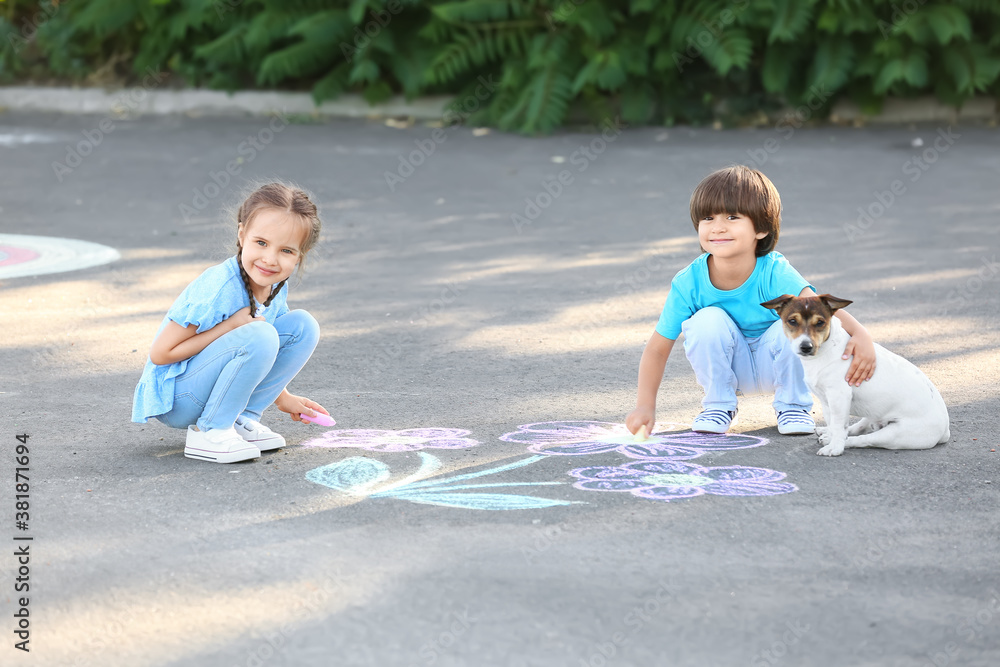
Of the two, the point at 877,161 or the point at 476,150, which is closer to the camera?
the point at 877,161

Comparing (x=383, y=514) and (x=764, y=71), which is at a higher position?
(x=764, y=71)

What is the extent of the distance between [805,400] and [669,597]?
1710mm

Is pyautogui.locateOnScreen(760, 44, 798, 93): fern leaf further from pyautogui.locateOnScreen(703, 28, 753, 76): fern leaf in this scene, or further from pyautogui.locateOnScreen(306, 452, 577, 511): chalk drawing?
pyautogui.locateOnScreen(306, 452, 577, 511): chalk drawing

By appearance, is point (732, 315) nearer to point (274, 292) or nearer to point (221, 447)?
point (274, 292)

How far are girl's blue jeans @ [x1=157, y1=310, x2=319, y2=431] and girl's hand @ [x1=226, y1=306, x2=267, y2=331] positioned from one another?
5cm

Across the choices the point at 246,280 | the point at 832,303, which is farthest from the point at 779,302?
the point at 246,280

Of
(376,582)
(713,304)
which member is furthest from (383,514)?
(713,304)

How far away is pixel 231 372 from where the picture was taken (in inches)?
158

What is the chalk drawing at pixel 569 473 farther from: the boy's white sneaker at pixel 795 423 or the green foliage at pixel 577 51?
the green foliage at pixel 577 51

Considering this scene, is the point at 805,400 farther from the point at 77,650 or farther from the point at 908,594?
the point at 77,650

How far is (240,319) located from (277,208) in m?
0.44

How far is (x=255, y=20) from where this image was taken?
14492 mm

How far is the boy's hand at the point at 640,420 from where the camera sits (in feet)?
13.9

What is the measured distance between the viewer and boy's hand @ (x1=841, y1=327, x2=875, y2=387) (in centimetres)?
400
